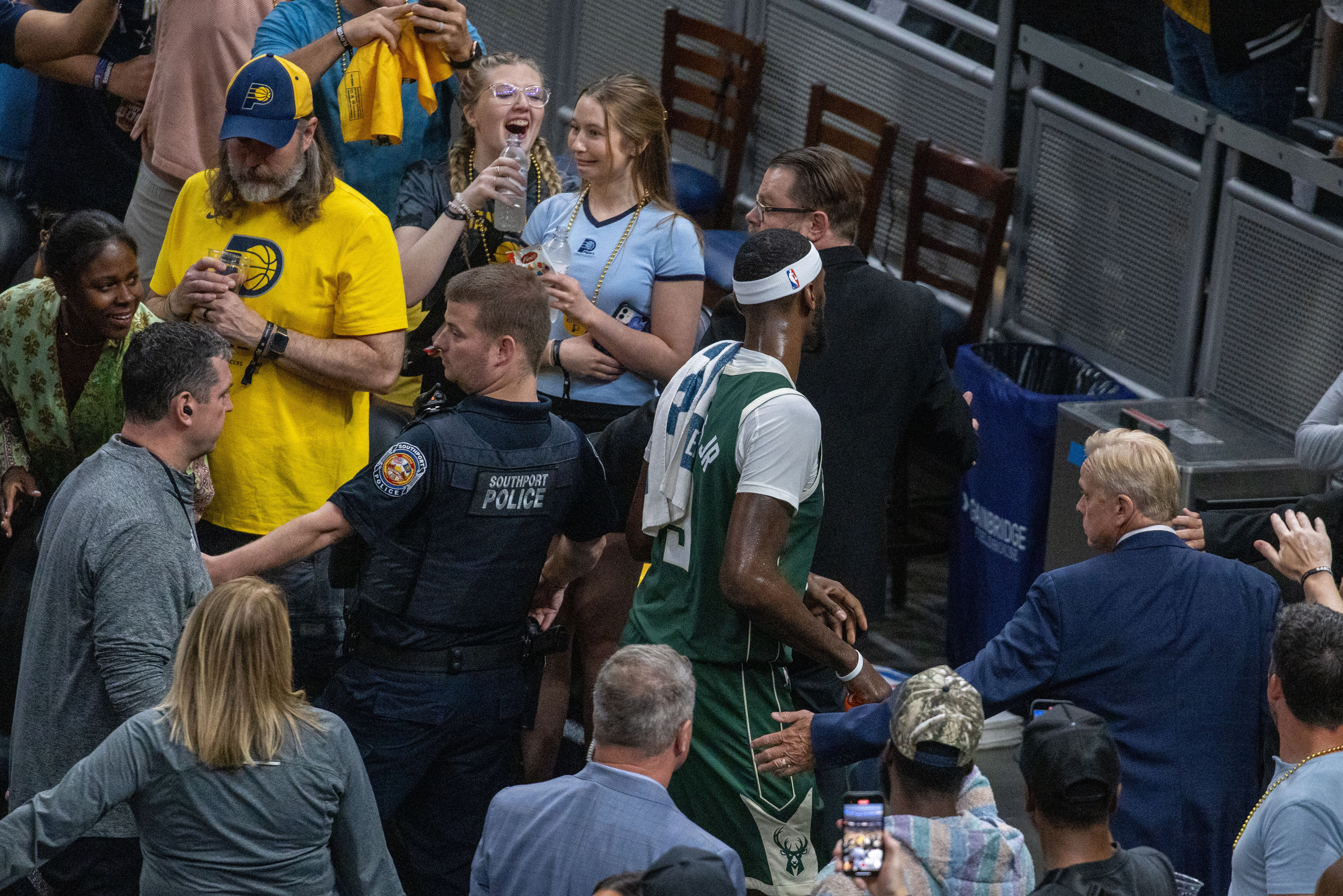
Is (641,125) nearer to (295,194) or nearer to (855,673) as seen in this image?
(295,194)

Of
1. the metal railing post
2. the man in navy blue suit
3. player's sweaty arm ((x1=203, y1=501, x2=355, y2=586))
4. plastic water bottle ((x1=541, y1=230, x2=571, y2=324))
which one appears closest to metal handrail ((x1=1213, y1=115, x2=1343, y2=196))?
the metal railing post

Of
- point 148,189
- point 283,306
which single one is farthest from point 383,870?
point 148,189

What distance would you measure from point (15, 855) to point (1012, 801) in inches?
104

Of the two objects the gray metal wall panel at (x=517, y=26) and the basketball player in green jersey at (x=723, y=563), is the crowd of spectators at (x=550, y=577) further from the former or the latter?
the gray metal wall panel at (x=517, y=26)

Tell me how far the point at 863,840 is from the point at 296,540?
5.95 ft

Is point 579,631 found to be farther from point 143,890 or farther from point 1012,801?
point 143,890

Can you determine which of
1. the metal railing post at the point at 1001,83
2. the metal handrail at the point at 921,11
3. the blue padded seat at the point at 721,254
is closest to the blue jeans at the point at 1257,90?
the metal railing post at the point at 1001,83

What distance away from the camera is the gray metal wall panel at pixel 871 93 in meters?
7.65

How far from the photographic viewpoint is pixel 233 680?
3.31 m

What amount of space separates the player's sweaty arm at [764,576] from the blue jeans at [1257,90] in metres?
3.54

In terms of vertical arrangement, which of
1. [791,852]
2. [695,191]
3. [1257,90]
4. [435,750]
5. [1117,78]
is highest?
[1257,90]

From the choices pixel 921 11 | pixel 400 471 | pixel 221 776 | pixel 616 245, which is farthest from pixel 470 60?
pixel 221 776

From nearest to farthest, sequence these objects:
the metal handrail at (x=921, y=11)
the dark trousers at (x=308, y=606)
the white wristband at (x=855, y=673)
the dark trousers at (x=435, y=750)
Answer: the white wristband at (x=855, y=673) → the dark trousers at (x=435, y=750) → the dark trousers at (x=308, y=606) → the metal handrail at (x=921, y=11)

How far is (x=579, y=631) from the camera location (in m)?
4.92
